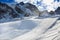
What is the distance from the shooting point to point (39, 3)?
9.88ft

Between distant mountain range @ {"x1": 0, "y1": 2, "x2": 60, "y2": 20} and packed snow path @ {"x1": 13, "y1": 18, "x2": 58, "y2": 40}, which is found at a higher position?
distant mountain range @ {"x1": 0, "y1": 2, "x2": 60, "y2": 20}

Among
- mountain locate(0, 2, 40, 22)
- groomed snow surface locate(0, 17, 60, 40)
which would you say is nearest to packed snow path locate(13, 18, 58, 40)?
groomed snow surface locate(0, 17, 60, 40)

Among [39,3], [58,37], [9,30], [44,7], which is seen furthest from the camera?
[44,7]

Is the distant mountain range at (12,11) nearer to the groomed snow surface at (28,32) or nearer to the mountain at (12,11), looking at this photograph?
the mountain at (12,11)

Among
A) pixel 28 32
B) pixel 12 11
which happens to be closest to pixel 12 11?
pixel 12 11

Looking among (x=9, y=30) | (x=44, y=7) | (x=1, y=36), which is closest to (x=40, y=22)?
(x=9, y=30)

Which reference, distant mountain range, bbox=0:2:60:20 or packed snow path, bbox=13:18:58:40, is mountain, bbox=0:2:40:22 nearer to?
distant mountain range, bbox=0:2:60:20

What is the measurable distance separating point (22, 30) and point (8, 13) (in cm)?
131

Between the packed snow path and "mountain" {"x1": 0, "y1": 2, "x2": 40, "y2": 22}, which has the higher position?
"mountain" {"x1": 0, "y1": 2, "x2": 40, "y2": 22}

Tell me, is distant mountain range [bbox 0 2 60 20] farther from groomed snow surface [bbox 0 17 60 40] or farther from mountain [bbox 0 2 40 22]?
groomed snow surface [bbox 0 17 60 40]

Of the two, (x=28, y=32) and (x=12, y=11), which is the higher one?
(x=12, y=11)

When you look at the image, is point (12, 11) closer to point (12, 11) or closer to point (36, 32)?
point (12, 11)

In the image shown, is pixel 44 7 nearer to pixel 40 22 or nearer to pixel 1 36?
pixel 40 22

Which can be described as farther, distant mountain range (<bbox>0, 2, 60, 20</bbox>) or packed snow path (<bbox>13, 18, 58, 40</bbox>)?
distant mountain range (<bbox>0, 2, 60, 20</bbox>)
